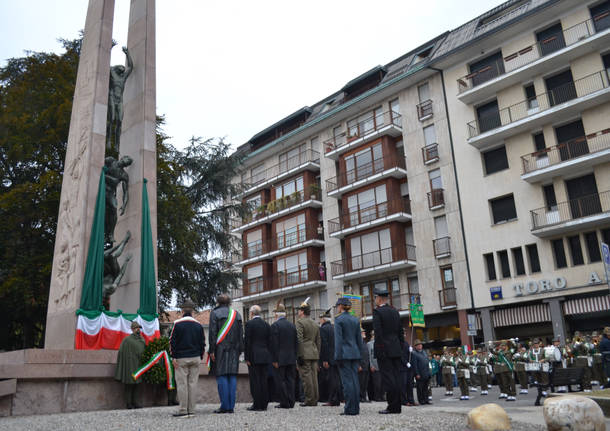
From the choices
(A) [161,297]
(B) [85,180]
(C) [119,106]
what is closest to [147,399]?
(B) [85,180]

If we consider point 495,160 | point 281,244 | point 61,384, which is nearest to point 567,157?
point 495,160

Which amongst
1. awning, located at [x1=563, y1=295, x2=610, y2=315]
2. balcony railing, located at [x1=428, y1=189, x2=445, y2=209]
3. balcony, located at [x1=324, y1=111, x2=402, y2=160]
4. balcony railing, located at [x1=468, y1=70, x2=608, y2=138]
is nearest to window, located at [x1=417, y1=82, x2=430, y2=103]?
balcony, located at [x1=324, y1=111, x2=402, y2=160]

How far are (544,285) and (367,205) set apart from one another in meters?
13.5

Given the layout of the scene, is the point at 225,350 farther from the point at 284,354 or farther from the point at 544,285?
the point at 544,285

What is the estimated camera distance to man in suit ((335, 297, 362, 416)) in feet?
27.4

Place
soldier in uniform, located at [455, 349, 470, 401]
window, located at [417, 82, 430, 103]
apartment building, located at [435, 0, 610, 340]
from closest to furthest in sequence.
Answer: soldier in uniform, located at [455, 349, 470, 401]
apartment building, located at [435, 0, 610, 340]
window, located at [417, 82, 430, 103]

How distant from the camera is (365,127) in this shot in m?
40.8

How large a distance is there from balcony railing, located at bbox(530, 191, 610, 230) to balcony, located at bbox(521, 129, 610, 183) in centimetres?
159

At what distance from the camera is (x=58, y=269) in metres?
14.7

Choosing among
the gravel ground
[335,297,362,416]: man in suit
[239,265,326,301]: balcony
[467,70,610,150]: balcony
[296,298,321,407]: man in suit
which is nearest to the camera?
the gravel ground

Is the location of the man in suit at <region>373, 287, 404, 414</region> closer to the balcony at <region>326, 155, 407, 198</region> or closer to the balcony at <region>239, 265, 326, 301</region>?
the balcony at <region>326, 155, 407, 198</region>

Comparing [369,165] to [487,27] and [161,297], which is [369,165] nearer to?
[487,27]

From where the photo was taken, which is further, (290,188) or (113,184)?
(290,188)

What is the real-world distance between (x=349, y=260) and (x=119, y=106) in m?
24.5
